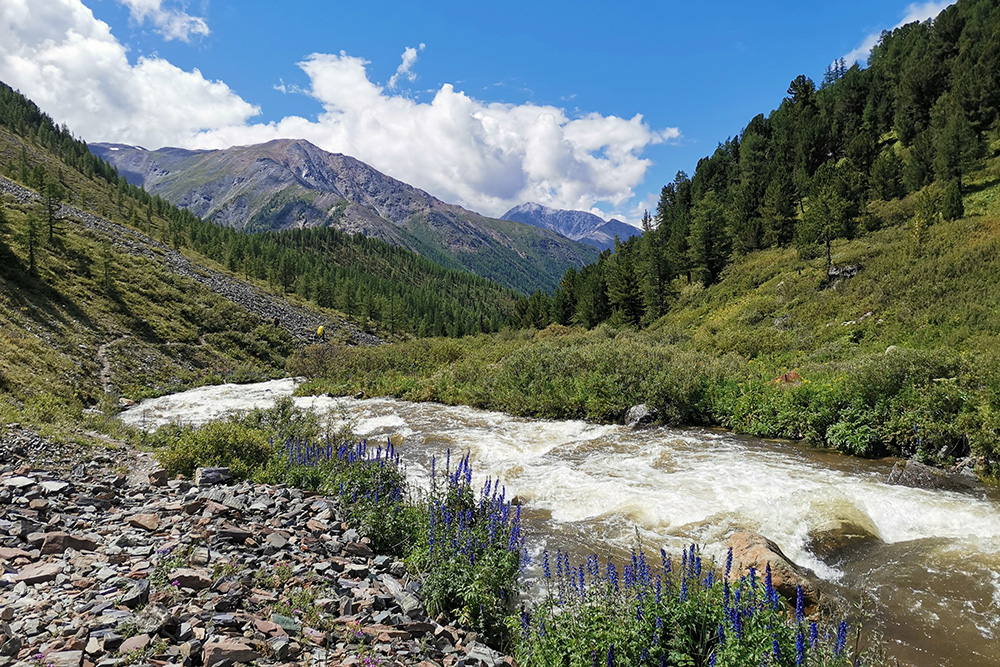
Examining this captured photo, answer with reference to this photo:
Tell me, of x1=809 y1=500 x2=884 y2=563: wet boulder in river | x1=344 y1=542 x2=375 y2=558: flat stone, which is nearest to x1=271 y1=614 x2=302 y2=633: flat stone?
x1=344 y1=542 x2=375 y2=558: flat stone

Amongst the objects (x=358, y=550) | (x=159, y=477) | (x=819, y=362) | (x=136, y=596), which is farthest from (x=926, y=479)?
(x=159, y=477)

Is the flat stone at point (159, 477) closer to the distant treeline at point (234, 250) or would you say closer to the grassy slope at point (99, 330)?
the grassy slope at point (99, 330)

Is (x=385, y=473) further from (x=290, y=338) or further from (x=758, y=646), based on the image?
(x=290, y=338)

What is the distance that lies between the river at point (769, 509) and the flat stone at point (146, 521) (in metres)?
5.83

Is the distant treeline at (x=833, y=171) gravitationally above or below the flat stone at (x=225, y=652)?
above

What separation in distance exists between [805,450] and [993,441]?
382cm

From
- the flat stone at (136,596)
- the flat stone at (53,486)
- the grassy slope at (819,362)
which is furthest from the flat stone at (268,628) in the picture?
the grassy slope at (819,362)

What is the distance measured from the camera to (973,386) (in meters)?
12.2

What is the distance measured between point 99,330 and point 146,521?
1341 inches

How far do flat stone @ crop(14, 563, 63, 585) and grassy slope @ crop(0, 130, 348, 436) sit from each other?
943 centimetres

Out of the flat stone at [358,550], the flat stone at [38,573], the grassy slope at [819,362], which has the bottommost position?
the flat stone at [358,550]

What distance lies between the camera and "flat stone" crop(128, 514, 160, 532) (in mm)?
6352

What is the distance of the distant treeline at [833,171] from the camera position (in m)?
39.2

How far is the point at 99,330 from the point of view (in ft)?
105
